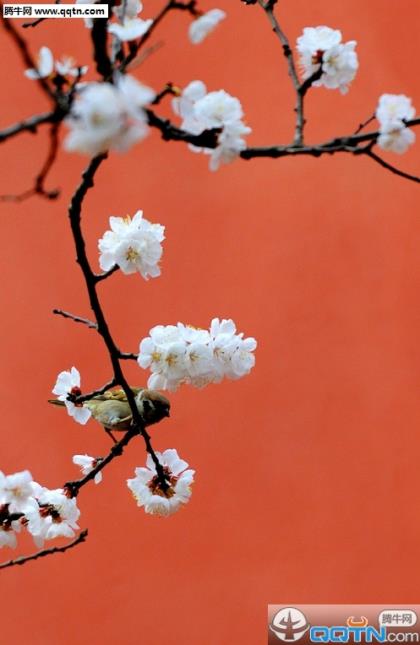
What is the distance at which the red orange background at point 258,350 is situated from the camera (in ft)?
7.62

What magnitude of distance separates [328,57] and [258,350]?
147 centimetres

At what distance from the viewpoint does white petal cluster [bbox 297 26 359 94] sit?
109cm

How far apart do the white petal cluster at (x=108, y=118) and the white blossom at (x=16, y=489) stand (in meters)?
0.64

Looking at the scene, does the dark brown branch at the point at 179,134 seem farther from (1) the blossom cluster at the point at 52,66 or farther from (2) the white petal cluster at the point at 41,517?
(2) the white petal cluster at the point at 41,517

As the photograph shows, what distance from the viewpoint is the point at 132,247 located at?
1276 millimetres

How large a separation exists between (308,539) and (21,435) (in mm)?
839

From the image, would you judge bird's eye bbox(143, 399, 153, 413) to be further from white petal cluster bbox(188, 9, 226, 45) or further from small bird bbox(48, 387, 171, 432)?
white petal cluster bbox(188, 9, 226, 45)

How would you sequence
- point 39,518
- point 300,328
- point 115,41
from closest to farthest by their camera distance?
1. point 115,41
2. point 39,518
3. point 300,328

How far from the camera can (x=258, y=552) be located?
2355 millimetres

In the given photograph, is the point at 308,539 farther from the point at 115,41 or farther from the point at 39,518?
the point at 115,41

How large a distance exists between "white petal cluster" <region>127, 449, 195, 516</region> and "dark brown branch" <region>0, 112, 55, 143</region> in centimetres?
77

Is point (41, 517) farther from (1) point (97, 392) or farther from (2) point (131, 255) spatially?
(2) point (131, 255)

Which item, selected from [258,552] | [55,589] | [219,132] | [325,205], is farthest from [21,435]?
[219,132]

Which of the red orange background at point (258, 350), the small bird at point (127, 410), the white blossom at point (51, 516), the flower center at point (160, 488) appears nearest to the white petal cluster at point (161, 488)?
the flower center at point (160, 488)
